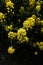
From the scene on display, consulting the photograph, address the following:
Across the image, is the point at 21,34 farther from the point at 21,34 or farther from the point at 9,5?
the point at 9,5

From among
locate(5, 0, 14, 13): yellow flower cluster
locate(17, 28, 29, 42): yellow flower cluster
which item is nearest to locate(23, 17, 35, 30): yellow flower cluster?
locate(17, 28, 29, 42): yellow flower cluster

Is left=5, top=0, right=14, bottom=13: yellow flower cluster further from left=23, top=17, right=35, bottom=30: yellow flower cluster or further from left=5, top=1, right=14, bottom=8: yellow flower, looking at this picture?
left=23, top=17, right=35, bottom=30: yellow flower cluster

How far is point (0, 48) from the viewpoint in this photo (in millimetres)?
3834

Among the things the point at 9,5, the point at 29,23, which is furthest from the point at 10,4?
the point at 29,23

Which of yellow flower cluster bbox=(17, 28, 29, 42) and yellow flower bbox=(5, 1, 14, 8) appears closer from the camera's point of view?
yellow flower cluster bbox=(17, 28, 29, 42)

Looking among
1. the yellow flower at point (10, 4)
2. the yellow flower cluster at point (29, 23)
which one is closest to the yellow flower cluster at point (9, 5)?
the yellow flower at point (10, 4)

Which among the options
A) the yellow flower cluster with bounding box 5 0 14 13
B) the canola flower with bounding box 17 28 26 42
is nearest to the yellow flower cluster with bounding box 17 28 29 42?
the canola flower with bounding box 17 28 26 42

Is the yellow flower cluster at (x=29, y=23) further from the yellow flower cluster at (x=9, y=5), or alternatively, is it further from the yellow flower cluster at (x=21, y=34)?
the yellow flower cluster at (x=9, y=5)

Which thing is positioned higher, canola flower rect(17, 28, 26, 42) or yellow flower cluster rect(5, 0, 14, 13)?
yellow flower cluster rect(5, 0, 14, 13)

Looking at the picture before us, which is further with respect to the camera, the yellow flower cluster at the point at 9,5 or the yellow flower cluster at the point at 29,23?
the yellow flower cluster at the point at 9,5

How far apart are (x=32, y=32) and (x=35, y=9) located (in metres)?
0.37

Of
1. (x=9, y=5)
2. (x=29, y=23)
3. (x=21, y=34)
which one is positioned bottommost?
(x=21, y=34)

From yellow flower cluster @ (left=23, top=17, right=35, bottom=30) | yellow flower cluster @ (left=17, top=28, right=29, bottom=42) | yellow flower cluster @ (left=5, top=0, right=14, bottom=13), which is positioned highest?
yellow flower cluster @ (left=5, top=0, right=14, bottom=13)

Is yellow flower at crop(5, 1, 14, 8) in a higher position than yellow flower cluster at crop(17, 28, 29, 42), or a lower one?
higher
